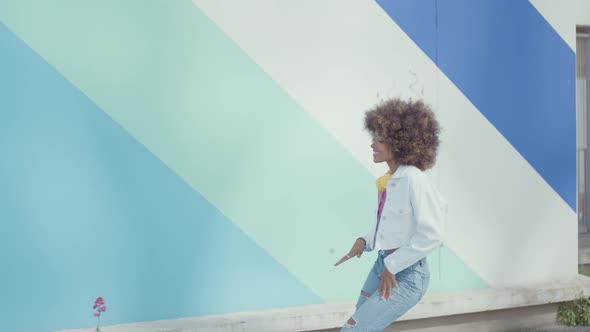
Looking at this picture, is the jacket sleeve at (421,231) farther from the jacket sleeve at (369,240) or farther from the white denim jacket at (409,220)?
the jacket sleeve at (369,240)

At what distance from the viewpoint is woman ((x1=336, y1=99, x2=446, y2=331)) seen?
356 centimetres

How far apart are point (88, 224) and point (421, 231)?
2.01 m

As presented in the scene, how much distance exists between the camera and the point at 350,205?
17.9 feet

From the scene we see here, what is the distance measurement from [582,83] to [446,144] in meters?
2.85

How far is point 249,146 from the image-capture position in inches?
202

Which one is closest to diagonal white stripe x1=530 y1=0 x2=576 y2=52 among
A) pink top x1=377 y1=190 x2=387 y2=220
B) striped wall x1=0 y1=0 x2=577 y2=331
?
striped wall x1=0 y1=0 x2=577 y2=331

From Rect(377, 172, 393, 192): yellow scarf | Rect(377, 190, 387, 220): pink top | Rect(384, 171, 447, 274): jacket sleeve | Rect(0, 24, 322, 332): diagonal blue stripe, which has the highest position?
Rect(0, 24, 322, 332): diagonal blue stripe

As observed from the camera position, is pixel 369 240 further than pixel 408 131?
Yes

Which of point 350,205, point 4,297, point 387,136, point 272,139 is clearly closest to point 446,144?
A: point 350,205

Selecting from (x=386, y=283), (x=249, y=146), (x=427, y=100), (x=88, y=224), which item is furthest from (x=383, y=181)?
(x=427, y=100)

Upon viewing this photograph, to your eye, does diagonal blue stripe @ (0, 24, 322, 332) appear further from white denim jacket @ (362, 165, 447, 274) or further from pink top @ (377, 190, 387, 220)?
white denim jacket @ (362, 165, 447, 274)

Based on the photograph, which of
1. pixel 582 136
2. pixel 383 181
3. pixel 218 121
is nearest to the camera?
pixel 383 181

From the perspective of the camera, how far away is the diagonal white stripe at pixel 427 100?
519cm

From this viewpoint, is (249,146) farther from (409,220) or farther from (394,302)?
(394,302)
